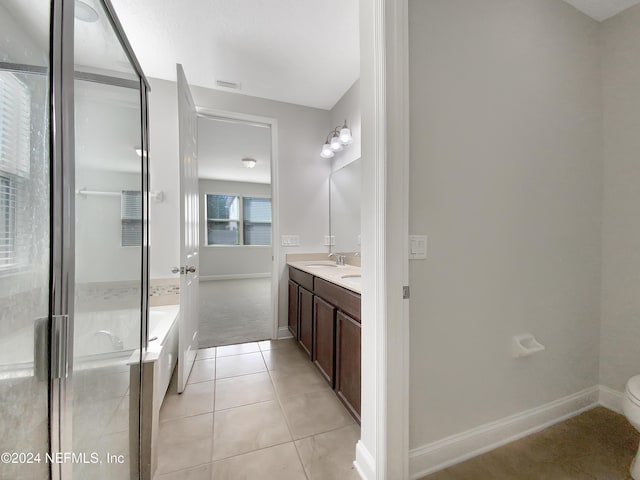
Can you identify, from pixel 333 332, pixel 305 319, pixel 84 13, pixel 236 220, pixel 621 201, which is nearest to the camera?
pixel 84 13

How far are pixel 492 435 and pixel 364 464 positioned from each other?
2.40ft

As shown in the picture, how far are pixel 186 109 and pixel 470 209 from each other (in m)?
2.19

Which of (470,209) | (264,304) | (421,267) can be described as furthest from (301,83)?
(264,304)

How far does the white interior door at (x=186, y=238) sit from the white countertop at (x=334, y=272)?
986 mm

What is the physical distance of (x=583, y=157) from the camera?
1597mm

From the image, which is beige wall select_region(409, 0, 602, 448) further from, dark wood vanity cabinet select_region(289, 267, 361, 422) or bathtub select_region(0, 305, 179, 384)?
bathtub select_region(0, 305, 179, 384)

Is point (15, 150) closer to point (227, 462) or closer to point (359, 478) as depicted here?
point (227, 462)

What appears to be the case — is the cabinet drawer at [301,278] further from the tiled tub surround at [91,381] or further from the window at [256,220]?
the window at [256,220]

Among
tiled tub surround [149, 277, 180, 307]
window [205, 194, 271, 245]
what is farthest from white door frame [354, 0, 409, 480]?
window [205, 194, 271, 245]

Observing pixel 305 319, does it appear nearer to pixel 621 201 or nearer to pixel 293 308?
pixel 293 308

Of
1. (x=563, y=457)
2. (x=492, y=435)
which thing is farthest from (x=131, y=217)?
(x=563, y=457)

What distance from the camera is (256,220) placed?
7.17m

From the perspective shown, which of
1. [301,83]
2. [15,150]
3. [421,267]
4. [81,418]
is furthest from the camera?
[301,83]

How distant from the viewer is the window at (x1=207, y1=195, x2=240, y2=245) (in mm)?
6707
